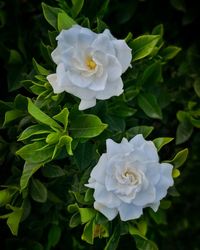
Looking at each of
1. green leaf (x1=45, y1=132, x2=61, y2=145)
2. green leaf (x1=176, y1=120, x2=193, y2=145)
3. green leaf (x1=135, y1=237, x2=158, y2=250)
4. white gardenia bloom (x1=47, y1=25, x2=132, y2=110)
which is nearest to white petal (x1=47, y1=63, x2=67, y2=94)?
white gardenia bloom (x1=47, y1=25, x2=132, y2=110)

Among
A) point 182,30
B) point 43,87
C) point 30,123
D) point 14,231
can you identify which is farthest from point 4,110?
point 182,30

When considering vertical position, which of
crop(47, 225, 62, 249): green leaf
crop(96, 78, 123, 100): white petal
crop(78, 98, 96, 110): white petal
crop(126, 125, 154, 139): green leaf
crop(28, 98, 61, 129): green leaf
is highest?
crop(96, 78, 123, 100): white petal

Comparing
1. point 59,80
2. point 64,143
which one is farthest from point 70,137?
point 59,80

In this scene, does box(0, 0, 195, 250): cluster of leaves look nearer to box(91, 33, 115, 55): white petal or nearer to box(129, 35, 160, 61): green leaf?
box(129, 35, 160, 61): green leaf

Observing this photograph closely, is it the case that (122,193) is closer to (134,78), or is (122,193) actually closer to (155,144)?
(155,144)

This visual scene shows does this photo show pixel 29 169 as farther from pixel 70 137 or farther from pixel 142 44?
pixel 142 44

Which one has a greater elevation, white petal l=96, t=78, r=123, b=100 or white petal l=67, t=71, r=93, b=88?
white petal l=67, t=71, r=93, b=88

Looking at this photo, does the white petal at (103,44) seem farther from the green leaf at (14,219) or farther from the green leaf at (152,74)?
the green leaf at (14,219)

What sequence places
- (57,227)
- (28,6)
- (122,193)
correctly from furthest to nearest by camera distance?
1. (28,6)
2. (57,227)
3. (122,193)
